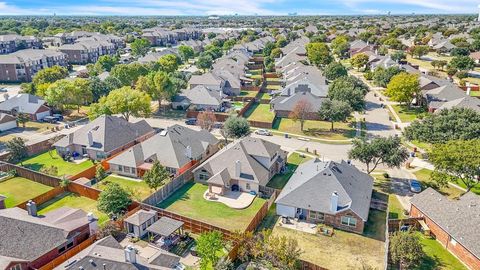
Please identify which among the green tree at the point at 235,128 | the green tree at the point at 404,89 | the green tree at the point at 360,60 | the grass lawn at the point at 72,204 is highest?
the green tree at the point at 360,60

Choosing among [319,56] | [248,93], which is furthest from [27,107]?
[319,56]

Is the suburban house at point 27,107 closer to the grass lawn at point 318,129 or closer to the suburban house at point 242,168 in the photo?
the suburban house at point 242,168

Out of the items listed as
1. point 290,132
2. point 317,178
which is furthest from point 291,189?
point 290,132

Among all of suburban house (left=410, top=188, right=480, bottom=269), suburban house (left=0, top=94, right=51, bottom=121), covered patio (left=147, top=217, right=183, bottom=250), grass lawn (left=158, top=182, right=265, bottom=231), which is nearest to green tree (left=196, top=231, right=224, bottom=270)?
covered patio (left=147, top=217, right=183, bottom=250)

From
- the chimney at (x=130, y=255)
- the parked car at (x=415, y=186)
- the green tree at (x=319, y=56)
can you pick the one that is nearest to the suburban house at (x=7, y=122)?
the chimney at (x=130, y=255)

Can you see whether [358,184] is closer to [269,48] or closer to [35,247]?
[35,247]

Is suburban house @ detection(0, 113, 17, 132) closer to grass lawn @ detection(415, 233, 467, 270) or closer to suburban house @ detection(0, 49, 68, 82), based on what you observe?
suburban house @ detection(0, 49, 68, 82)

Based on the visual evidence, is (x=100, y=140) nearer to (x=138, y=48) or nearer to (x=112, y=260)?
(x=112, y=260)
